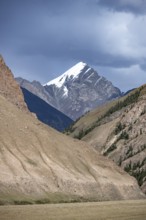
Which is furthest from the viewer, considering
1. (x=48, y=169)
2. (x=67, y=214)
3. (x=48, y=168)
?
(x=48, y=168)

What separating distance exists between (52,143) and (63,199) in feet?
103

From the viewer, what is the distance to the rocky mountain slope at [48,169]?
138750 mm

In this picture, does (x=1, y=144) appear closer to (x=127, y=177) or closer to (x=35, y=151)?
(x=35, y=151)

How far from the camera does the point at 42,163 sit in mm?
159000

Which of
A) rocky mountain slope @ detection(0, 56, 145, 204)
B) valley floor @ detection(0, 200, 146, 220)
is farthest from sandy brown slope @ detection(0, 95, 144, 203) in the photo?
valley floor @ detection(0, 200, 146, 220)

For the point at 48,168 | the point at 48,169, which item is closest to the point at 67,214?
the point at 48,169

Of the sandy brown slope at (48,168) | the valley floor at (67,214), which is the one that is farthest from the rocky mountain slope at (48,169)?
the valley floor at (67,214)

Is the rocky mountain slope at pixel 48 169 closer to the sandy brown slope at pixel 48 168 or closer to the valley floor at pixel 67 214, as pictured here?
the sandy brown slope at pixel 48 168

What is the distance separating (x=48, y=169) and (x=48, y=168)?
66cm

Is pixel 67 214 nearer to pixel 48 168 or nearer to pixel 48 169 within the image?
pixel 48 169

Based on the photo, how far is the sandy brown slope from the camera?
13975 centimetres

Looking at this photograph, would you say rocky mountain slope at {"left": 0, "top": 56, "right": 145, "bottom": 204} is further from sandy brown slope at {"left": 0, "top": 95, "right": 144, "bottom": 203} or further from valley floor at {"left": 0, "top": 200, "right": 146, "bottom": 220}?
valley floor at {"left": 0, "top": 200, "right": 146, "bottom": 220}

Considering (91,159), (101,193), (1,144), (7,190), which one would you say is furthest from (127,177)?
(7,190)

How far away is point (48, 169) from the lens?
157125 mm
